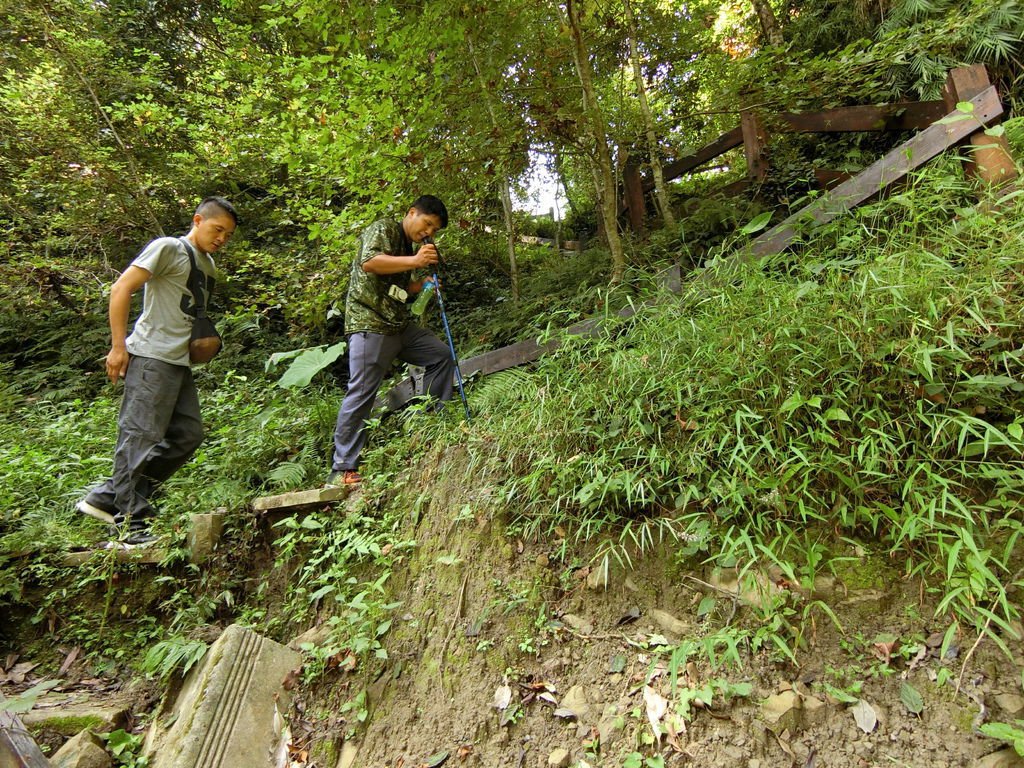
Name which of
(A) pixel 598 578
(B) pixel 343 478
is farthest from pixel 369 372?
(A) pixel 598 578

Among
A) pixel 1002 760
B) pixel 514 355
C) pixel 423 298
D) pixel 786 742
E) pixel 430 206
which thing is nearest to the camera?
pixel 1002 760

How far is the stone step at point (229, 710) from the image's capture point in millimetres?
2027

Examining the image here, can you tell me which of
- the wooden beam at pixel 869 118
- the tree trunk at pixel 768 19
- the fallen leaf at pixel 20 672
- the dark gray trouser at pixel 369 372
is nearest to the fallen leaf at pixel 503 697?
the dark gray trouser at pixel 369 372

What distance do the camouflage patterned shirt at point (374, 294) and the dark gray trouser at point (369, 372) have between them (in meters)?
0.08

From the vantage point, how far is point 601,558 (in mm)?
2262

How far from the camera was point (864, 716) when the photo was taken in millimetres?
1573

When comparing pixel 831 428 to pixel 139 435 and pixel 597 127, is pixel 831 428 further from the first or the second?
pixel 139 435

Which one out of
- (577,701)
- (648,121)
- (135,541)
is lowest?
(577,701)

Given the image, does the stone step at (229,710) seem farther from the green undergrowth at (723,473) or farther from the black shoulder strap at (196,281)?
the black shoulder strap at (196,281)

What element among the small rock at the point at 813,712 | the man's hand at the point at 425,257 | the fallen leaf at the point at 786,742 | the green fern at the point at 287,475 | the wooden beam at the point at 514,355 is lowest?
the fallen leaf at the point at 786,742

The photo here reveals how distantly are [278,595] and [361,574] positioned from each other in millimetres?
666

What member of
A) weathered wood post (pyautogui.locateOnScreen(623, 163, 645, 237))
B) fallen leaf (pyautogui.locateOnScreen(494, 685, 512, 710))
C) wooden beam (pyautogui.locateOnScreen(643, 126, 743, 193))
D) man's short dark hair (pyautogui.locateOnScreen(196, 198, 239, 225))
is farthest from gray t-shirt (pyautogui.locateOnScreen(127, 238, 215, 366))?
wooden beam (pyautogui.locateOnScreen(643, 126, 743, 193))

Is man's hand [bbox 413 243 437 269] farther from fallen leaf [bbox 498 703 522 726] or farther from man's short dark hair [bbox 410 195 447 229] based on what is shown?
fallen leaf [bbox 498 703 522 726]

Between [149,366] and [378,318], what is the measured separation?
1457 mm
